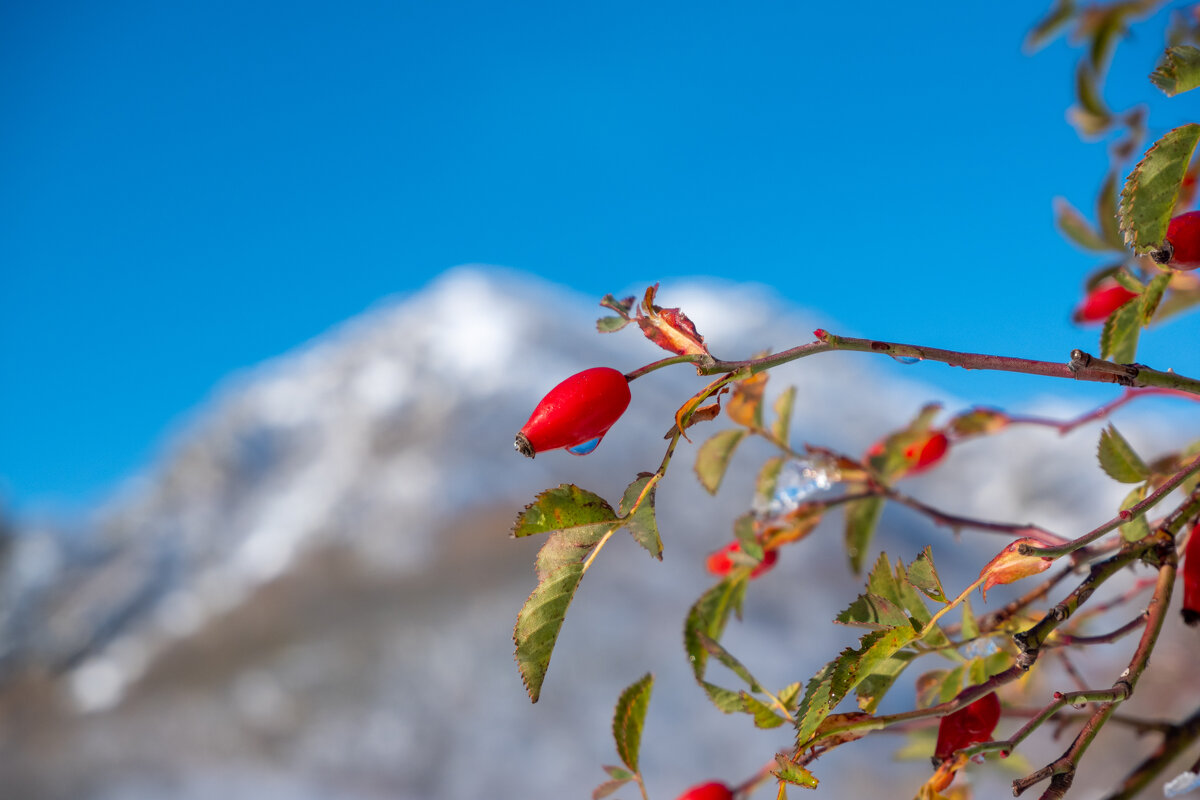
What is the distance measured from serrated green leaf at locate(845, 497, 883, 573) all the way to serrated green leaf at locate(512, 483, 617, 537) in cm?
21

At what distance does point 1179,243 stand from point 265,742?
142cm

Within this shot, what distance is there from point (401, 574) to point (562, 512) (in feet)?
4.47

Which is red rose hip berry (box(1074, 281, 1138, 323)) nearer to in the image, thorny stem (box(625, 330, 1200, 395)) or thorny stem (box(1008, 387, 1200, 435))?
thorny stem (box(1008, 387, 1200, 435))

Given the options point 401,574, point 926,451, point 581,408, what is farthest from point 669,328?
point 401,574

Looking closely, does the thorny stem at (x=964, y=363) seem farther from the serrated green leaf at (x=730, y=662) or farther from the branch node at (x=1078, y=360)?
the serrated green leaf at (x=730, y=662)

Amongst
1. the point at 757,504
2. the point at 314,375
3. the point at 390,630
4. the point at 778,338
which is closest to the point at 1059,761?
the point at 757,504

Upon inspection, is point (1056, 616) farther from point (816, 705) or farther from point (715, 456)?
point (715, 456)

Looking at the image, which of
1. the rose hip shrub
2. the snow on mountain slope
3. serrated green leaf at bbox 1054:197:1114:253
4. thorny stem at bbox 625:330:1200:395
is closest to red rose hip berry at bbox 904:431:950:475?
the rose hip shrub

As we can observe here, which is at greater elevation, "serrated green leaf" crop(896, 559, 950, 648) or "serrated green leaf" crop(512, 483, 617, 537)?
"serrated green leaf" crop(512, 483, 617, 537)

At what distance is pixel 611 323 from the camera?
226 mm

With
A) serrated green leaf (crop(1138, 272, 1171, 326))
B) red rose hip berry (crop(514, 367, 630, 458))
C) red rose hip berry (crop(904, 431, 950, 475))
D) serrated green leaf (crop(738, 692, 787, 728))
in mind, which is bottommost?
serrated green leaf (crop(738, 692, 787, 728))

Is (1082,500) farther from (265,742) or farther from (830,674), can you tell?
(830,674)

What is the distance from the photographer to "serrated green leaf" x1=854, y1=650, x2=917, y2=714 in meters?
0.22

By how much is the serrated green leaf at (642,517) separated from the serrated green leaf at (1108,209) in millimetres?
230
